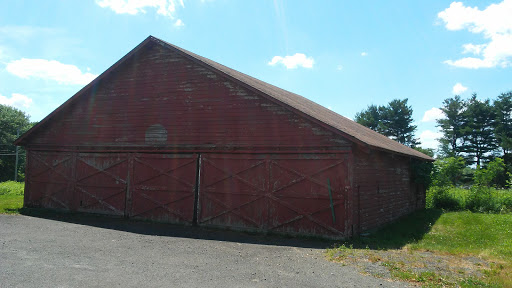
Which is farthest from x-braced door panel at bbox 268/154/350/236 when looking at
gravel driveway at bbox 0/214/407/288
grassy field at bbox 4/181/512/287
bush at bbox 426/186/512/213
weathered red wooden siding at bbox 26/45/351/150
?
bush at bbox 426/186/512/213

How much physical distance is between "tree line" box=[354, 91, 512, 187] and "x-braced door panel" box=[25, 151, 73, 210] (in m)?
39.5

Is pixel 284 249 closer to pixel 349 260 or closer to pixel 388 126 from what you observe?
pixel 349 260

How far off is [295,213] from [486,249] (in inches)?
205

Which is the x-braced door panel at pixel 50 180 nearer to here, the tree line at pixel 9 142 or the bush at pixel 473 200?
the bush at pixel 473 200

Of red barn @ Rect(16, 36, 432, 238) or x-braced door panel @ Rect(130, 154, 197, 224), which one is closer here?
red barn @ Rect(16, 36, 432, 238)

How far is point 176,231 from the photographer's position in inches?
474

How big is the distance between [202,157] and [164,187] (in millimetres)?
1891

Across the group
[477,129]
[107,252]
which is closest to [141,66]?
[107,252]

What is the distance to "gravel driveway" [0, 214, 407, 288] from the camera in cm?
654

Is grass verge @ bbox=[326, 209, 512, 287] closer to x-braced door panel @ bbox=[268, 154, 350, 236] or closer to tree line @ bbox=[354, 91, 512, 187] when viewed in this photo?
x-braced door panel @ bbox=[268, 154, 350, 236]

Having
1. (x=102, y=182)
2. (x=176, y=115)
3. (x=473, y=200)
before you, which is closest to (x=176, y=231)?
(x=176, y=115)

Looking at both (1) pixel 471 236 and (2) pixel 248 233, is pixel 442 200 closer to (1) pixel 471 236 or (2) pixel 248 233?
(1) pixel 471 236

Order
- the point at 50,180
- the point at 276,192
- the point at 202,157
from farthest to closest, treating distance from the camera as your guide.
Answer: the point at 50,180, the point at 202,157, the point at 276,192

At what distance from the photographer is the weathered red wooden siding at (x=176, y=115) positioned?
12.0 metres
